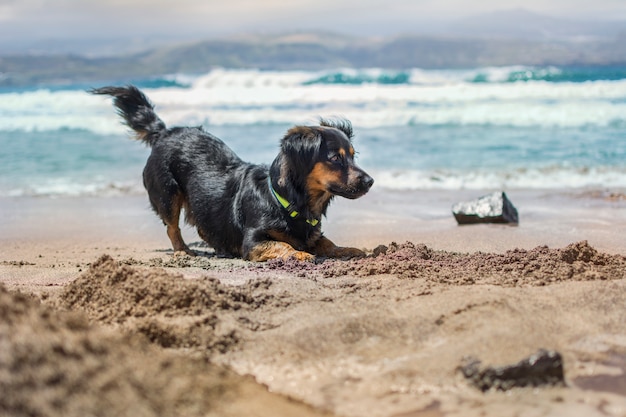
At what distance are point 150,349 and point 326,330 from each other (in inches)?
33.1

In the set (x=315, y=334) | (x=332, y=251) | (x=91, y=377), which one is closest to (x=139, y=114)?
(x=332, y=251)

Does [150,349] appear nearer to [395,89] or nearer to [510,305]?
[510,305]

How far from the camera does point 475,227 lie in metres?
7.03

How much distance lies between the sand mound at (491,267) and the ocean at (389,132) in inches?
48.0

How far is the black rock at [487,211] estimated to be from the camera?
7.09m

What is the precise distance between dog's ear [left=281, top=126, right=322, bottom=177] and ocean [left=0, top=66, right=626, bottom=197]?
0.42 feet

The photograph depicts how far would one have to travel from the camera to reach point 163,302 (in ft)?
11.3

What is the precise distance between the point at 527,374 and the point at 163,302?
5.28 ft

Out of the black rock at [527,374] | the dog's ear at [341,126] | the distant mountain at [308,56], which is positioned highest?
the distant mountain at [308,56]

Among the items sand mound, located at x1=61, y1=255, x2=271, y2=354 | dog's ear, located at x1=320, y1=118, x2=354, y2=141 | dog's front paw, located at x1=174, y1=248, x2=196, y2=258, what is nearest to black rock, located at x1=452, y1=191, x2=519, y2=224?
dog's ear, located at x1=320, y1=118, x2=354, y2=141

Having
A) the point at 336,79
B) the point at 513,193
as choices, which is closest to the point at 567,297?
the point at 513,193

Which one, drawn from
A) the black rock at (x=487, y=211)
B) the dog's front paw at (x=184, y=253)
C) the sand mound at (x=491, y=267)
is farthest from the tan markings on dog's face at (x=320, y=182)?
the black rock at (x=487, y=211)

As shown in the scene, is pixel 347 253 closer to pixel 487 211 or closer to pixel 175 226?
pixel 175 226

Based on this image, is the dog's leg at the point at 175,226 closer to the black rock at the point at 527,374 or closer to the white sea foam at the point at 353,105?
the black rock at the point at 527,374
